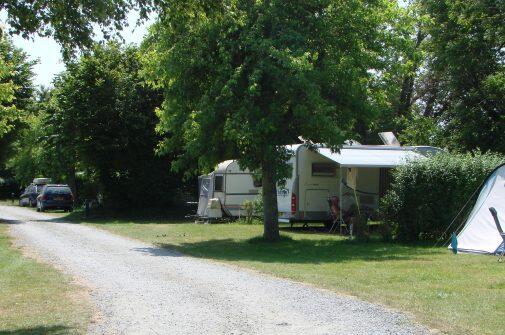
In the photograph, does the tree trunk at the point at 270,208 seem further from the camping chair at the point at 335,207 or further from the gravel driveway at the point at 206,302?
the gravel driveway at the point at 206,302

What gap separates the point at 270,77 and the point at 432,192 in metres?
5.72

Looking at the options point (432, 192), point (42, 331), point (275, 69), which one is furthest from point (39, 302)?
point (432, 192)

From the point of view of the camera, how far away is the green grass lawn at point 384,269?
870cm

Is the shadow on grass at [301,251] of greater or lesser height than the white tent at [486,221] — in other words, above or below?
below

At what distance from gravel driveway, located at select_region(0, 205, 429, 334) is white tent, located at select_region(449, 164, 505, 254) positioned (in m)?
6.17

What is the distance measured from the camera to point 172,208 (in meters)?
34.2

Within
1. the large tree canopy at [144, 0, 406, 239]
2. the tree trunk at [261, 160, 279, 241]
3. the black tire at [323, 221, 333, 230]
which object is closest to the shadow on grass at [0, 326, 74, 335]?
the large tree canopy at [144, 0, 406, 239]

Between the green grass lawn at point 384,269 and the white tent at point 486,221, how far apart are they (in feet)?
1.74

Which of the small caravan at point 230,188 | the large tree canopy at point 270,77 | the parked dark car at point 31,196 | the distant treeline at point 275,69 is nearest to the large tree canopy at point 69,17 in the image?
the distant treeline at point 275,69

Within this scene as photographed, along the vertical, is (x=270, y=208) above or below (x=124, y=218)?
above

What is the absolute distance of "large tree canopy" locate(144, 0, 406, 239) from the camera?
16938 mm

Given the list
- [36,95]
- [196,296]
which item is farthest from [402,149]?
[36,95]

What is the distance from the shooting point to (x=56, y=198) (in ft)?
124

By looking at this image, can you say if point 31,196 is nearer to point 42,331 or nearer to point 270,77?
point 270,77
